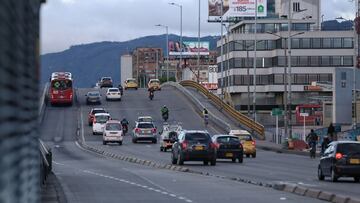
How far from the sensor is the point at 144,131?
71.0 m

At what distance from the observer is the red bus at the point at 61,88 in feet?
301

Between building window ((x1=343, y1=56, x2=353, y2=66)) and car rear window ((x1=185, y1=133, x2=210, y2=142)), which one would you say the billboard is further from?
car rear window ((x1=185, y1=133, x2=210, y2=142))

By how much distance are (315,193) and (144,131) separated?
47.8 metres

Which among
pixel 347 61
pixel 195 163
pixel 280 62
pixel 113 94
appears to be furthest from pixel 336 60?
pixel 195 163

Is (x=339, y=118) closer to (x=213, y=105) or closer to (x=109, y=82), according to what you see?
(x=213, y=105)

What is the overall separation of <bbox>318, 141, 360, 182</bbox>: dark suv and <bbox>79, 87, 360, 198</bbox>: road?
357mm

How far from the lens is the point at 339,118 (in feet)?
274

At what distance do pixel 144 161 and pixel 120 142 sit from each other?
23.9 metres

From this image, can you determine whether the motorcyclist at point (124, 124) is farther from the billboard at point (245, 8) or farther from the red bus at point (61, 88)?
the billboard at point (245, 8)

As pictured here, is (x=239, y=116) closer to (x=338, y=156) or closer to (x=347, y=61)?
(x=347, y=61)

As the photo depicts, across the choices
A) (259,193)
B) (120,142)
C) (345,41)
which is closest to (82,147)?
(120,142)

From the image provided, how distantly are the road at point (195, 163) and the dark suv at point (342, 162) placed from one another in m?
0.36

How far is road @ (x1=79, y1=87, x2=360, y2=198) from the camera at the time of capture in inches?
1281

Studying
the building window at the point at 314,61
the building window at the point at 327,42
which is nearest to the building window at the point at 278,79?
the building window at the point at 314,61
